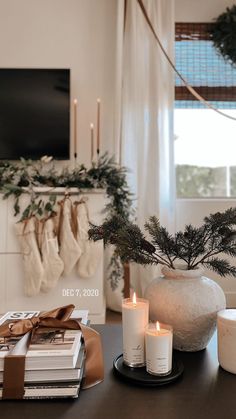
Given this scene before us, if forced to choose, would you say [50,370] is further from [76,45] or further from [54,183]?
[76,45]

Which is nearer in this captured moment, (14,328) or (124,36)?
(14,328)

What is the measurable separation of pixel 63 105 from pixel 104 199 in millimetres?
956

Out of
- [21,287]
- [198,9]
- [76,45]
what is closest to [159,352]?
[21,287]

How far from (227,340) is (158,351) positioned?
0.59 feet

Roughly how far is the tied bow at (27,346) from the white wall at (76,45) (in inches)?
80.6

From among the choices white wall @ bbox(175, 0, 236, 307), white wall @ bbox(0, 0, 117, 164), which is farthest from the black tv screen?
white wall @ bbox(175, 0, 236, 307)

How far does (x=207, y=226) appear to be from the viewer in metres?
0.87

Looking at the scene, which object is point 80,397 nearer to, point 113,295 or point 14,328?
point 14,328

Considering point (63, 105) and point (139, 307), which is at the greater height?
point (63, 105)

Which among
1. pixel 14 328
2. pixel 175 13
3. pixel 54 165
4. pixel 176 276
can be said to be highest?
pixel 175 13

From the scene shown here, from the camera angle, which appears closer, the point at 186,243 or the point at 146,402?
the point at 146,402

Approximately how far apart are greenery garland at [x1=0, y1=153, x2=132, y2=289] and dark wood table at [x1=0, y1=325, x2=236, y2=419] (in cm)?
133

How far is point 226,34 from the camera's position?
Result: 267cm

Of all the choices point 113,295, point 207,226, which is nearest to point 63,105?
point 113,295
